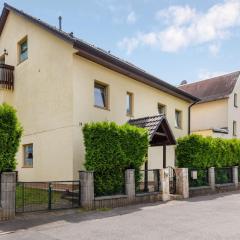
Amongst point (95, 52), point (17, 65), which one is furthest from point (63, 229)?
Result: point (17, 65)

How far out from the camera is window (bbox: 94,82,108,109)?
16.0m

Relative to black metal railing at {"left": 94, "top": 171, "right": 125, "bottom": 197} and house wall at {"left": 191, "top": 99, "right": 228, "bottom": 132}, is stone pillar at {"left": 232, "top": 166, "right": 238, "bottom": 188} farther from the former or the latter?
house wall at {"left": 191, "top": 99, "right": 228, "bottom": 132}

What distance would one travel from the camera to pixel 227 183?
18.9 m

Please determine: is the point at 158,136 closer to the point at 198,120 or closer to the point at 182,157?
the point at 182,157

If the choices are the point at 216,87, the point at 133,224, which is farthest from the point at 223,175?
the point at 216,87

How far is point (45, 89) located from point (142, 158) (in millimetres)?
5909

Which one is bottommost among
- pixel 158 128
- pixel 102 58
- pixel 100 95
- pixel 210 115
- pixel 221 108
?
pixel 158 128

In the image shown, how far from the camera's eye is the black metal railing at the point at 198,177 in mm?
16250

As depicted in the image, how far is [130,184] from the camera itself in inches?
506

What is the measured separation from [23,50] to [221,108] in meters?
18.4

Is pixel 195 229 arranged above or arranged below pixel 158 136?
below

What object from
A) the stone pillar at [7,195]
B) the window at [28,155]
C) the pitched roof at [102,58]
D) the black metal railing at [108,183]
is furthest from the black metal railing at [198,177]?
the stone pillar at [7,195]

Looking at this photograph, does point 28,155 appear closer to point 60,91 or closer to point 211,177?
point 60,91

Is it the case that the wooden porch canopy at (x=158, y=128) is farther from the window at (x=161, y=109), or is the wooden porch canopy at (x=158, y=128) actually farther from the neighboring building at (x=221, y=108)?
the neighboring building at (x=221, y=108)
